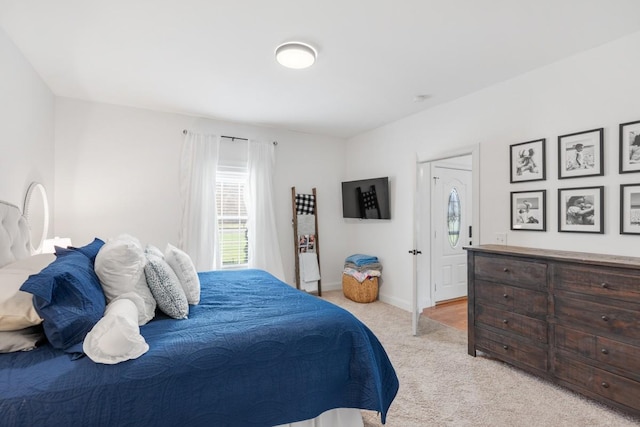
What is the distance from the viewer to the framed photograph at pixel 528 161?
2.78m

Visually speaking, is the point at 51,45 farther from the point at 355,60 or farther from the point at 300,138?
the point at 300,138

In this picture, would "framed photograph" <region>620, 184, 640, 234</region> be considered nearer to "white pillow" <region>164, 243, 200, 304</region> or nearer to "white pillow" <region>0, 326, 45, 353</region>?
"white pillow" <region>164, 243, 200, 304</region>

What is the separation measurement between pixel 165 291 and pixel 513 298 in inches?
103

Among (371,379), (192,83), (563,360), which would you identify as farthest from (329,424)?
(192,83)

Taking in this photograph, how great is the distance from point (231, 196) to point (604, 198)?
13.4ft

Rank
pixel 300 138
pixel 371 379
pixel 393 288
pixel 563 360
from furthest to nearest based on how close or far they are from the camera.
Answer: pixel 300 138, pixel 393 288, pixel 563 360, pixel 371 379

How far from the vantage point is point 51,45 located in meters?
2.46

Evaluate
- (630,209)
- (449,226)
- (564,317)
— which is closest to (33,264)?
(564,317)

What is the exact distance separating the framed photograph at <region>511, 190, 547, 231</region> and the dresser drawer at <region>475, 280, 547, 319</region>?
66 centimetres

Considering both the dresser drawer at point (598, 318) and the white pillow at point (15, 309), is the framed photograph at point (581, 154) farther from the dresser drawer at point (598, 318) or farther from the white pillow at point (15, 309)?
the white pillow at point (15, 309)

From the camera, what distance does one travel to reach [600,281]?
6.75 feet

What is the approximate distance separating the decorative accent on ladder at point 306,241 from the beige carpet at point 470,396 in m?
1.96

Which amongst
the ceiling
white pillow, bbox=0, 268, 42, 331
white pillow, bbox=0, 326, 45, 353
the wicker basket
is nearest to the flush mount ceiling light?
the ceiling

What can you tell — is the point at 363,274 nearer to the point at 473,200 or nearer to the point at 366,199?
the point at 366,199
